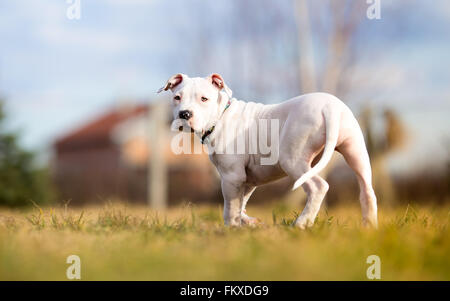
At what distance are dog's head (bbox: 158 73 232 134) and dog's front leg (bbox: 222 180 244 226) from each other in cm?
58

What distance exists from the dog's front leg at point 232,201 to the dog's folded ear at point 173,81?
105 cm

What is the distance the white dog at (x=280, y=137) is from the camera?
3.78 metres

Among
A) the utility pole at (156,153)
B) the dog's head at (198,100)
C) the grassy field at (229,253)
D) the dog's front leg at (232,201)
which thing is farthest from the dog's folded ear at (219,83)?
the utility pole at (156,153)

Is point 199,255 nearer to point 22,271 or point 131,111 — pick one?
point 22,271

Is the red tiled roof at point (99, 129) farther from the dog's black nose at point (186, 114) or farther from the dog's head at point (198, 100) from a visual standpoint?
the dog's black nose at point (186, 114)

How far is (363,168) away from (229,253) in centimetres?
176

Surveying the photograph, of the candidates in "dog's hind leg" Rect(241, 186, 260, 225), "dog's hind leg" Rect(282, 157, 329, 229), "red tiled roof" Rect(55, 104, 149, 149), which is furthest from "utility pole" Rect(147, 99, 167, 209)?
"red tiled roof" Rect(55, 104, 149, 149)

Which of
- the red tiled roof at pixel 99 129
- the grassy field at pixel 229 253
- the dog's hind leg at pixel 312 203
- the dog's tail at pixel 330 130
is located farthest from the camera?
the red tiled roof at pixel 99 129

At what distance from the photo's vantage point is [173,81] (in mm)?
4438

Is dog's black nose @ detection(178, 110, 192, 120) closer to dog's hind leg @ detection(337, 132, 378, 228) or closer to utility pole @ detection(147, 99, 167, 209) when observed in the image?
dog's hind leg @ detection(337, 132, 378, 228)

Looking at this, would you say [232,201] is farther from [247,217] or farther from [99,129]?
[99,129]

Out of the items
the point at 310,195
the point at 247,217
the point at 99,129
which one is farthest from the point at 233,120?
the point at 99,129

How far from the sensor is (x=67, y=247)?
2986mm
